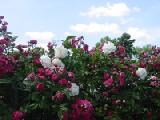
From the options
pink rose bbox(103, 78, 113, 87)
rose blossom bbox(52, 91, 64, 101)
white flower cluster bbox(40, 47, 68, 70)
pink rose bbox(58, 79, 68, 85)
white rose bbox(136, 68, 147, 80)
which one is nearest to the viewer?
rose blossom bbox(52, 91, 64, 101)

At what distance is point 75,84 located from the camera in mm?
5121

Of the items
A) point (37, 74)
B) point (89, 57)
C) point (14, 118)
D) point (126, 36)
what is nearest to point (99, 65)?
point (89, 57)

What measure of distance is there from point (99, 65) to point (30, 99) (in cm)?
106

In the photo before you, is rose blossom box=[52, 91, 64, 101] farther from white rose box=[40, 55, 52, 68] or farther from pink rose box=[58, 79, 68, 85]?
white rose box=[40, 55, 52, 68]

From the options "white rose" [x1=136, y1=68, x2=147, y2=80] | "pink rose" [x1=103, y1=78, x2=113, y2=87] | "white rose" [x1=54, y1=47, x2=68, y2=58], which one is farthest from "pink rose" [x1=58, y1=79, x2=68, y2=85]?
"white rose" [x1=136, y1=68, x2=147, y2=80]

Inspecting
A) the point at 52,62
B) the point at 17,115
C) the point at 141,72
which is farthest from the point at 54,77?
the point at 141,72

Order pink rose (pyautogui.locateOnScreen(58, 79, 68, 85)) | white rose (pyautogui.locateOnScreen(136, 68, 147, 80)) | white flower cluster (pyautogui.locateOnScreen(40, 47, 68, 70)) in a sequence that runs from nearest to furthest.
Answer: pink rose (pyautogui.locateOnScreen(58, 79, 68, 85)) < white flower cluster (pyautogui.locateOnScreen(40, 47, 68, 70)) < white rose (pyautogui.locateOnScreen(136, 68, 147, 80))

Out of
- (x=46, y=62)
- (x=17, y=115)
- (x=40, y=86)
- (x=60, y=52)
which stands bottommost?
(x=17, y=115)

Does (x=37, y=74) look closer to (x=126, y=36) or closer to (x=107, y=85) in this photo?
(x=107, y=85)

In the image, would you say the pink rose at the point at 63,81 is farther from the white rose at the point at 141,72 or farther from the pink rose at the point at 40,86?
the white rose at the point at 141,72

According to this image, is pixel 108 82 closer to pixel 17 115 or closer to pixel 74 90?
pixel 74 90

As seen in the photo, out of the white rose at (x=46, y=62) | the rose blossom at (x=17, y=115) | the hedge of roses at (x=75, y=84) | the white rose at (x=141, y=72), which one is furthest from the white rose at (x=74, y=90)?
the white rose at (x=141, y=72)

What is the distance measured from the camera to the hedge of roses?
4977 millimetres

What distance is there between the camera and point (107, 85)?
5.45 m
